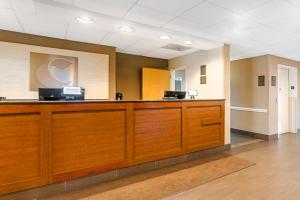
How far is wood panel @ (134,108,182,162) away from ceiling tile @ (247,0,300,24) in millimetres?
1914

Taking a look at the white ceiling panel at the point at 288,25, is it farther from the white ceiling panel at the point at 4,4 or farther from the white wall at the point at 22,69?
the white ceiling panel at the point at 4,4

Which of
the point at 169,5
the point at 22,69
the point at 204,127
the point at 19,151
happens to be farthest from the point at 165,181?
the point at 22,69

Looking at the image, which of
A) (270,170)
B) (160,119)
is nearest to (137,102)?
(160,119)

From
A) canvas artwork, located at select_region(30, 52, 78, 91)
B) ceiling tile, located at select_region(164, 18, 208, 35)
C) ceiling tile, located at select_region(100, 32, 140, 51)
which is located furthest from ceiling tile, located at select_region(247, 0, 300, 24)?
canvas artwork, located at select_region(30, 52, 78, 91)

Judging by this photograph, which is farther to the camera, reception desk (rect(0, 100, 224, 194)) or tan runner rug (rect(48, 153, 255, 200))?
tan runner rug (rect(48, 153, 255, 200))

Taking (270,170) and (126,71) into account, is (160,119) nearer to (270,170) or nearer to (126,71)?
(270,170)

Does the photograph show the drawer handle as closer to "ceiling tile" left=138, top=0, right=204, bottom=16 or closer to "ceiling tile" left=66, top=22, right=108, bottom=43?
"ceiling tile" left=138, top=0, right=204, bottom=16

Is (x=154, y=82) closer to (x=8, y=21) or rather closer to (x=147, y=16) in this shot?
(x=147, y=16)

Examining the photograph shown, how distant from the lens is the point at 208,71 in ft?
15.0

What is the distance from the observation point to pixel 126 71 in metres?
5.42

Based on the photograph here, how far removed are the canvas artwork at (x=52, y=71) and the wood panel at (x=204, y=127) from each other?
271cm

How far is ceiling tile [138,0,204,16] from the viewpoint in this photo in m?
2.41

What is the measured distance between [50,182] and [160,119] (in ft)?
5.81

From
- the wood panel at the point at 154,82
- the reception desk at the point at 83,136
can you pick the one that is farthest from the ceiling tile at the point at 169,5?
the wood panel at the point at 154,82
